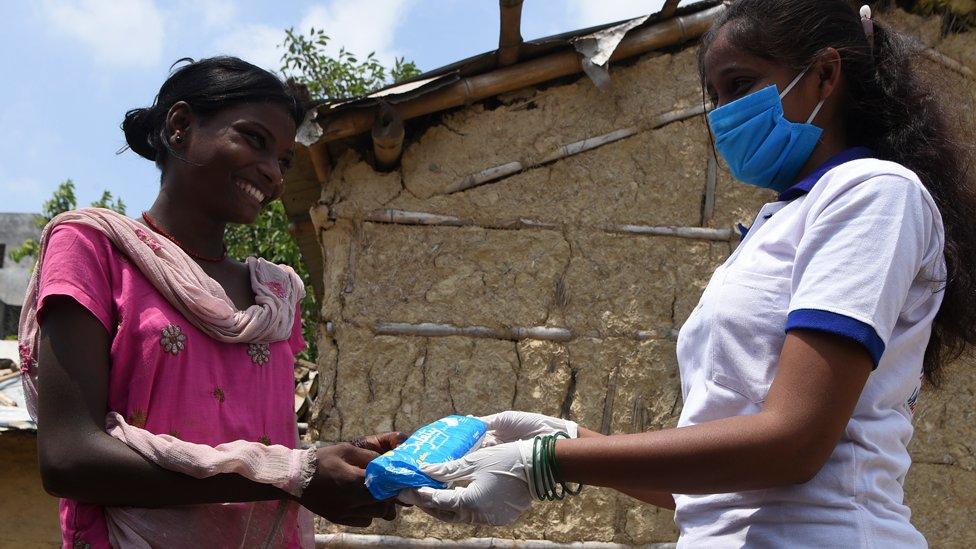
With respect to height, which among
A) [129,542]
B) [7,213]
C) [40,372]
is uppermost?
[7,213]

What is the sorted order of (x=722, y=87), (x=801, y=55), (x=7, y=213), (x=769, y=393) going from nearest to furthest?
(x=769, y=393)
(x=801, y=55)
(x=722, y=87)
(x=7, y=213)

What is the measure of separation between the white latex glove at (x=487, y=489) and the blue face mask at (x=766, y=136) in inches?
31.0

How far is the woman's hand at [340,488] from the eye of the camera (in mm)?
2066

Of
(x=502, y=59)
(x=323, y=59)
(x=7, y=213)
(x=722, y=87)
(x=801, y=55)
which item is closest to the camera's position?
(x=801, y=55)

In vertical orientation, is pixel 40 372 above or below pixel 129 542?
above

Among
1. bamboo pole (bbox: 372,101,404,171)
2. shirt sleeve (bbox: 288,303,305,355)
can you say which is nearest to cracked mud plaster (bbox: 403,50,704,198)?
bamboo pole (bbox: 372,101,404,171)

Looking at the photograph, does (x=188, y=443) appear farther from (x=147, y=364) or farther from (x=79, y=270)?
(x=79, y=270)

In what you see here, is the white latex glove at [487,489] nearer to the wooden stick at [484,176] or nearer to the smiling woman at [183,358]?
the smiling woman at [183,358]

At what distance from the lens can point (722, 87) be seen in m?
2.09

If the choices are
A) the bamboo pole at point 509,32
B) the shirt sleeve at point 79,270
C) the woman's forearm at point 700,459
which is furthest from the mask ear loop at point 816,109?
the bamboo pole at point 509,32

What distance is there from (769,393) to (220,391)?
4.09 ft

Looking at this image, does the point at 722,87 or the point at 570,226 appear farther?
the point at 570,226

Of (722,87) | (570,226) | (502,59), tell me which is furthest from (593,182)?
(722,87)

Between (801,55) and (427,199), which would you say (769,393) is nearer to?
(801,55)
